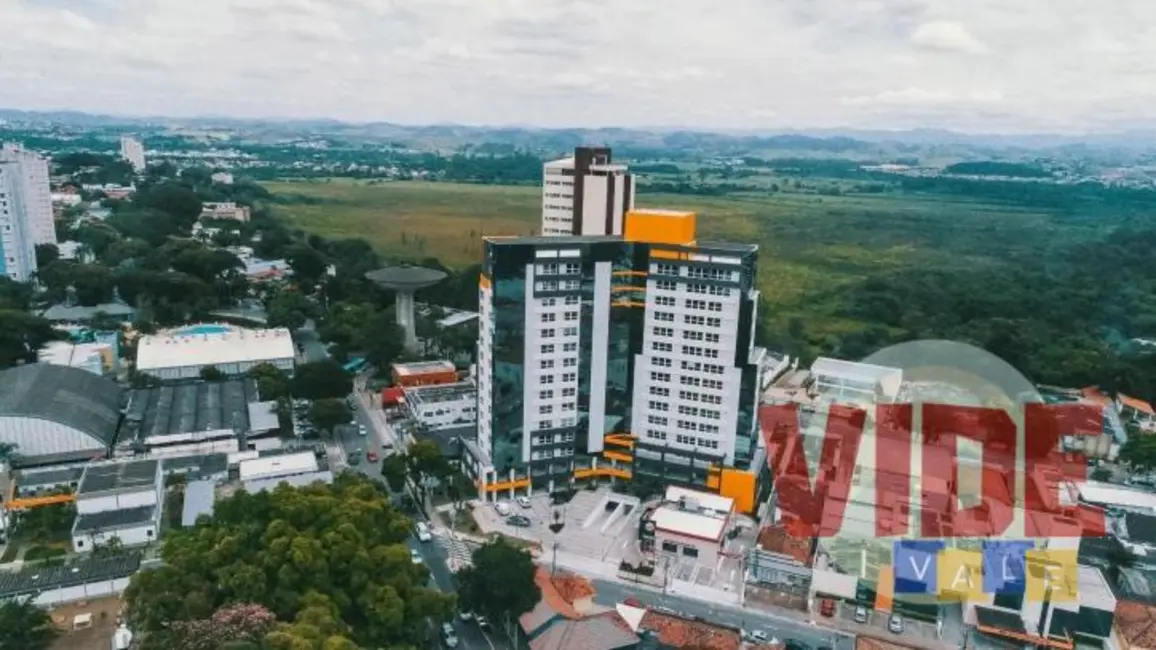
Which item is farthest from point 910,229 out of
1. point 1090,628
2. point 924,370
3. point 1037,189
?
point 1090,628

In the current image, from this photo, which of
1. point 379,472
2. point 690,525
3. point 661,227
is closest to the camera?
point 690,525

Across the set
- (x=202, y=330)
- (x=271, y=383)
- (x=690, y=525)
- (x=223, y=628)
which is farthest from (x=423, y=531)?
(x=202, y=330)

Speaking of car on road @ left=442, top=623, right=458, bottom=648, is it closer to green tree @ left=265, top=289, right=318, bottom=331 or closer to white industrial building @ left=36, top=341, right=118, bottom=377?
white industrial building @ left=36, top=341, right=118, bottom=377

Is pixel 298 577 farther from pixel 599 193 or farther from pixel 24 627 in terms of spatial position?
pixel 599 193

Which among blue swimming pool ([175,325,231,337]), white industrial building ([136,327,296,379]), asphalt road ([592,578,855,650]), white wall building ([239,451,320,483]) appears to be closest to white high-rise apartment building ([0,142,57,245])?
blue swimming pool ([175,325,231,337])

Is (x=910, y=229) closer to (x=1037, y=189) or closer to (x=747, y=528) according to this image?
(x=1037, y=189)

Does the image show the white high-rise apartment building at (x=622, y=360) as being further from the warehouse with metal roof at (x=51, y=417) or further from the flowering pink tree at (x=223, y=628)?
the warehouse with metal roof at (x=51, y=417)

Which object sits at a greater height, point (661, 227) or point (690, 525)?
point (661, 227)
